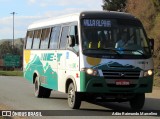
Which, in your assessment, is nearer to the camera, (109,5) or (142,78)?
(142,78)

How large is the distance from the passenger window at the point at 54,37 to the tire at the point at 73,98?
2302 mm

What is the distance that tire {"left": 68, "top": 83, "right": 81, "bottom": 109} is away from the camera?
1327 cm

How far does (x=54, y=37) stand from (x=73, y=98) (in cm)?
317

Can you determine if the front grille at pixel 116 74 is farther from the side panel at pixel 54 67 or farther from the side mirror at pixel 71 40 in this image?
the side mirror at pixel 71 40

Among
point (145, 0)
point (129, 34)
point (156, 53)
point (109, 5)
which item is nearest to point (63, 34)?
point (129, 34)

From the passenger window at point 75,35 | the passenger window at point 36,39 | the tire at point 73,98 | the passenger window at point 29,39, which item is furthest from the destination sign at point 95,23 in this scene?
the passenger window at point 29,39

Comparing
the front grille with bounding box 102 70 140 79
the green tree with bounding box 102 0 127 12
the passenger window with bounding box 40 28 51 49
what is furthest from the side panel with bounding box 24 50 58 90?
the green tree with bounding box 102 0 127 12

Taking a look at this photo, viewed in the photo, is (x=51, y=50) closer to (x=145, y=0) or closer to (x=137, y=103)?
(x=137, y=103)

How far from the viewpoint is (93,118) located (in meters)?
12.0

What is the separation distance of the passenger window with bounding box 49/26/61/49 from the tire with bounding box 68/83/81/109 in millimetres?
2302

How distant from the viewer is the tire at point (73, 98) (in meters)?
13.3

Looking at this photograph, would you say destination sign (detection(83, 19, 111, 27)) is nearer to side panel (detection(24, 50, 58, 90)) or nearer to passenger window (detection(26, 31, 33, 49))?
side panel (detection(24, 50, 58, 90))

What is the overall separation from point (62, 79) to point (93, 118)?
115 inches

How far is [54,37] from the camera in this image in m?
15.9
